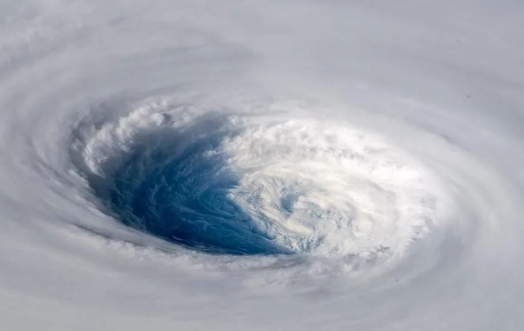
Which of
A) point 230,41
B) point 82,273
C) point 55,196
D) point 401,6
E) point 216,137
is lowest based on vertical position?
point 82,273

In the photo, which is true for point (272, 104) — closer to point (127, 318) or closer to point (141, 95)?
point (141, 95)

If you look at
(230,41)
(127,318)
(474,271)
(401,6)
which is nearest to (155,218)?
(127,318)

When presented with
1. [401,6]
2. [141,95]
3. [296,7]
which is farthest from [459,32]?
[141,95]

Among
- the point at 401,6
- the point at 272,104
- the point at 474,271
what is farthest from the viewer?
the point at 401,6

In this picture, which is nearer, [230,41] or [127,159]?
[127,159]

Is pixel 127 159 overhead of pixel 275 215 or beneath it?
overhead

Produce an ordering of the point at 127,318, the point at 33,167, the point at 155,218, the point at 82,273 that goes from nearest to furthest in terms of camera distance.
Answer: the point at 127,318, the point at 82,273, the point at 33,167, the point at 155,218
